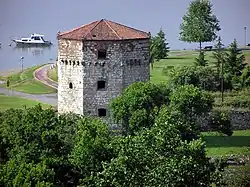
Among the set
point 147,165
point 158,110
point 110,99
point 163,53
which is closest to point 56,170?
point 147,165

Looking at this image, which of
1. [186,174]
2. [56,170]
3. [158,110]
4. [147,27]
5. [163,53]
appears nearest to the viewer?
[186,174]

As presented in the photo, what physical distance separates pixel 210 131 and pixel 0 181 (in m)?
16.1

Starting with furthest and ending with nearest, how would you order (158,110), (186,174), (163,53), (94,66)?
(163,53) < (94,66) < (158,110) < (186,174)

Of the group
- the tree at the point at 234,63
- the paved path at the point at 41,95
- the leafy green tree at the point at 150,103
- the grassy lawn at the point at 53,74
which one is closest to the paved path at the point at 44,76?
the paved path at the point at 41,95

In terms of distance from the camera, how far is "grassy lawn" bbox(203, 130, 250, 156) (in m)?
32.5

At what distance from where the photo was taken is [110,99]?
35781 millimetres

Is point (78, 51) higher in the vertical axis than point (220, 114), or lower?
higher

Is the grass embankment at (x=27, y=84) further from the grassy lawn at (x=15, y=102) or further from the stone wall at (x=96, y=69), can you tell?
the stone wall at (x=96, y=69)

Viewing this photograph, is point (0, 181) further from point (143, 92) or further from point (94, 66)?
point (94, 66)

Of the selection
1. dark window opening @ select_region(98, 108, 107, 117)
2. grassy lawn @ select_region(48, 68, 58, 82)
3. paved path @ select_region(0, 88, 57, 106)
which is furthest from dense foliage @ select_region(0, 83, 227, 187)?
grassy lawn @ select_region(48, 68, 58, 82)

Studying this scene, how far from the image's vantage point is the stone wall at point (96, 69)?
35.5 m

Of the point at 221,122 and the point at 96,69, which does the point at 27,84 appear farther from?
the point at 221,122

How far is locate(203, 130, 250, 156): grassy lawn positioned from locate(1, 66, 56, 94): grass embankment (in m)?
14.0

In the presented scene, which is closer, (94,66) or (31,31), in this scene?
(94,66)
